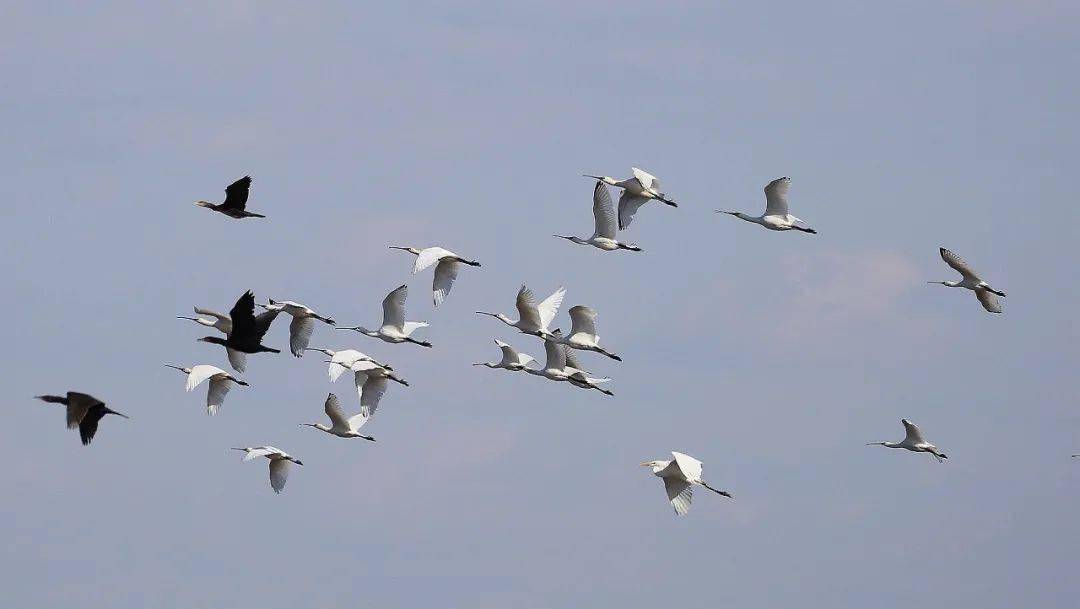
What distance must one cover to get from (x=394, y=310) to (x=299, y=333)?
9.60 feet

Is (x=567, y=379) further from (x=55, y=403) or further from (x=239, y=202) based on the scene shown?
(x=55, y=403)

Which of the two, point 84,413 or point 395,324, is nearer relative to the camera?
point 84,413

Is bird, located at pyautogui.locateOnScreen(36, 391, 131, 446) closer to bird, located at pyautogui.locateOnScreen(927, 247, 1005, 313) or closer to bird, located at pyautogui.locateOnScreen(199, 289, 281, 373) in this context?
bird, located at pyautogui.locateOnScreen(199, 289, 281, 373)

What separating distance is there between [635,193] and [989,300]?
9496 mm

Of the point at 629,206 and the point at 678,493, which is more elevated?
the point at 629,206

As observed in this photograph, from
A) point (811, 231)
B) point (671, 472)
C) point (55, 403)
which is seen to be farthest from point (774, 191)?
point (55, 403)

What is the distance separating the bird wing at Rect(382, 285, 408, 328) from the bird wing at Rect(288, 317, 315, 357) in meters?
2.45

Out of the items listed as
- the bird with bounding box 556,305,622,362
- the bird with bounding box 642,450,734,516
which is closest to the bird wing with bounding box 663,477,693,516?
the bird with bounding box 642,450,734,516

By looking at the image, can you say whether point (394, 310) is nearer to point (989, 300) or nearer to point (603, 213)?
point (603, 213)

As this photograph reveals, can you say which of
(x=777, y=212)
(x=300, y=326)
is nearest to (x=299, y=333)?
(x=300, y=326)

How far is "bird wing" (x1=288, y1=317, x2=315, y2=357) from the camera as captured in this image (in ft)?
180

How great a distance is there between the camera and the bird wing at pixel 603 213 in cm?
5546

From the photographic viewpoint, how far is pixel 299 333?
54875 mm

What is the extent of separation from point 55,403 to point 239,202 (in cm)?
637
